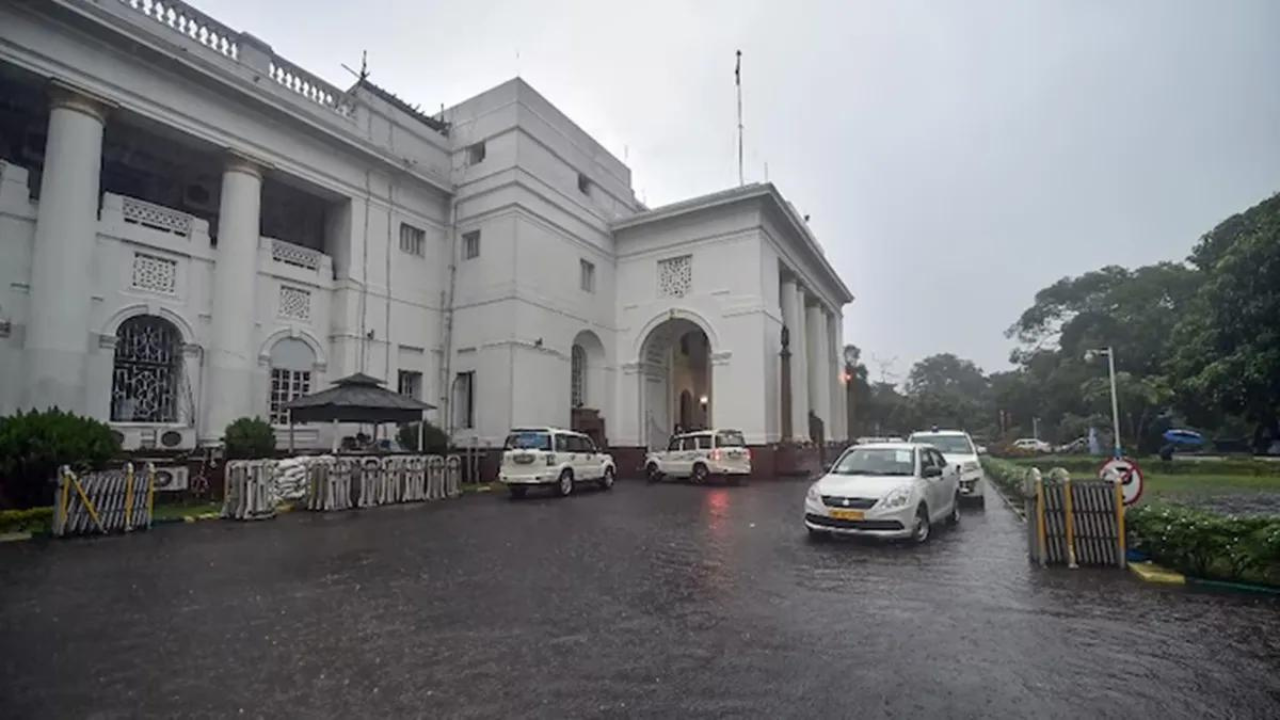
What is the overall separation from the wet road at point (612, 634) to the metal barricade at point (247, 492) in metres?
3.21

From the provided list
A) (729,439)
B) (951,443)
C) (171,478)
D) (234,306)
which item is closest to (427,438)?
(234,306)

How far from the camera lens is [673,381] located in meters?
29.5

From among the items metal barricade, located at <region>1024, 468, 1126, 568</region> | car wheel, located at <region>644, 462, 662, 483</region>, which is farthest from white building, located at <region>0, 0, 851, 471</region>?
metal barricade, located at <region>1024, 468, 1126, 568</region>

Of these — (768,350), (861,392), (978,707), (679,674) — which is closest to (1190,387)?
(768,350)

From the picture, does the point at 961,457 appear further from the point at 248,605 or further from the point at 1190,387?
the point at 248,605

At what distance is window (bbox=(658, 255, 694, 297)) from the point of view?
83.7 ft

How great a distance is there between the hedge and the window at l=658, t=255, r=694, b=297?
1894 cm

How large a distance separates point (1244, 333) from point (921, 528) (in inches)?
372

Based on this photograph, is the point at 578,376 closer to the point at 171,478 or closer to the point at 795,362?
the point at 795,362

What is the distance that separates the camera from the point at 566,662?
4582 mm

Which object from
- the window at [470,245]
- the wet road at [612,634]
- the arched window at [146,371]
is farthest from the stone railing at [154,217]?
the wet road at [612,634]

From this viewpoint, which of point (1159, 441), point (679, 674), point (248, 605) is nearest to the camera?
point (679, 674)

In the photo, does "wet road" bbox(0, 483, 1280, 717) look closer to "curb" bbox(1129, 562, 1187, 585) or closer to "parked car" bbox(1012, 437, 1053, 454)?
"curb" bbox(1129, 562, 1187, 585)

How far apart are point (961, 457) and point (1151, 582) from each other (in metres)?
7.82
